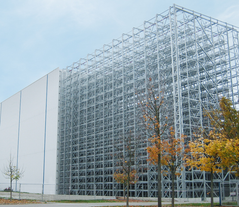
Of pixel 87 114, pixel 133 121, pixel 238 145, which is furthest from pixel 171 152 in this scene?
pixel 87 114

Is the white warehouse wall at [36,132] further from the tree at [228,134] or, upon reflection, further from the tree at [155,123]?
the tree at [228,134]

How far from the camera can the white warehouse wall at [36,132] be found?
48.3 metres

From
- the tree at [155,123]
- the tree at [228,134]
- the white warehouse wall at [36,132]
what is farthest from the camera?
the white warehouse wall at [36,132]

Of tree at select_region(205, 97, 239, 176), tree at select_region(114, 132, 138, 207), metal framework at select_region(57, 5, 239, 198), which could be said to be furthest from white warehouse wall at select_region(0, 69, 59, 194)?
tree at select_region(205, 97, 239, 176)

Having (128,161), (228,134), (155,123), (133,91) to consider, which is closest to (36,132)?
(133,91)

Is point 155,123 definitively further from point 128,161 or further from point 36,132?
point 36,132

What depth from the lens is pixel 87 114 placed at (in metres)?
50.4

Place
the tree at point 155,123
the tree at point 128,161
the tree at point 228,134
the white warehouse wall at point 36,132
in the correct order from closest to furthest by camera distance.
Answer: the tree at point 228,134 < the tree at point 155,123 < the tree at point 128,161 < the white warehouse wall at point 36,132

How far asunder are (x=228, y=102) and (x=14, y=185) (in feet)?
149

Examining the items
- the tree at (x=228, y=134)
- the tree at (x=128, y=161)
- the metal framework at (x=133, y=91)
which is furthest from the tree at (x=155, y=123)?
the metal framework at (x=133, y=91)

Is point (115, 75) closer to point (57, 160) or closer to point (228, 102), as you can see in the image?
point (57, 160)

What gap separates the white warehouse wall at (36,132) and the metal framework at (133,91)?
3.11 meters

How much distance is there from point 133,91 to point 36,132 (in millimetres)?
20332

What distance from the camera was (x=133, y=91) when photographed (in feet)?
137
